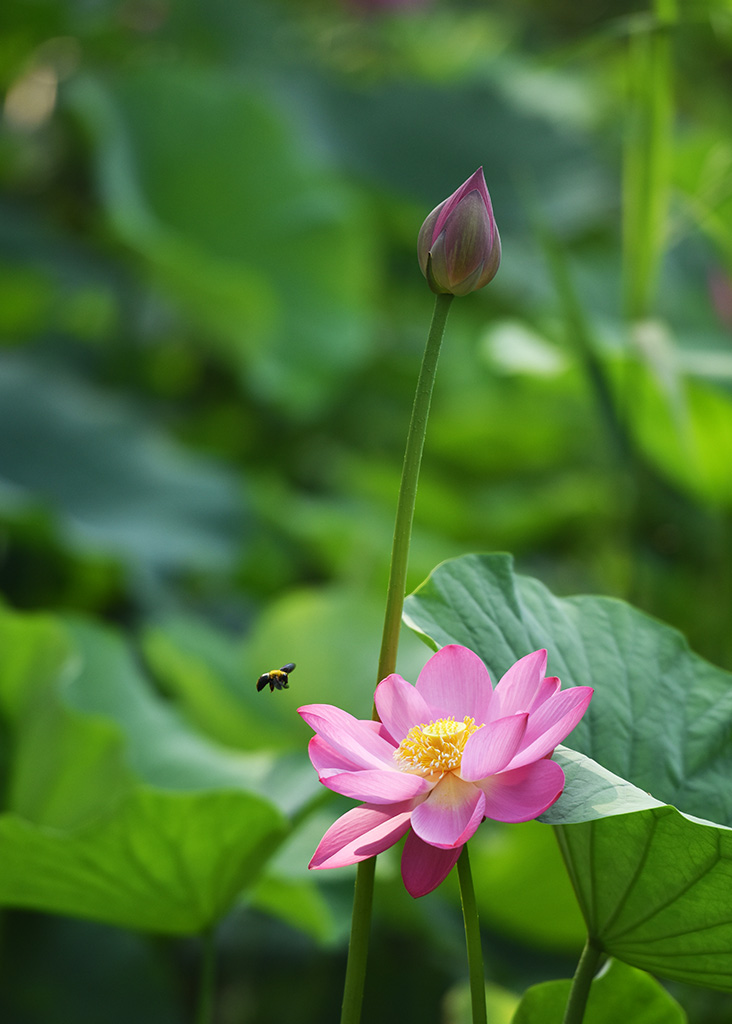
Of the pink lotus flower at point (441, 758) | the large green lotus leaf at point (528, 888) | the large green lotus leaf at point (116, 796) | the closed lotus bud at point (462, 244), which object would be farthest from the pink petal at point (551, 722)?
the large green lotus leaf at point (528, 888)

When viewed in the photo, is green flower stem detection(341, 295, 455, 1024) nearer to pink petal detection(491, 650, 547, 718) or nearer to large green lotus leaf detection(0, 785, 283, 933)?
pink petal detection(491, 650, 547, 718)

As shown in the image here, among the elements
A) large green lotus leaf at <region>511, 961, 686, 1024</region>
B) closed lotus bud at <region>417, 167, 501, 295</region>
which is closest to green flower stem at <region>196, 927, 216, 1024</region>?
large green lotus leaf at <region>511, 961, 686, 1024</region>

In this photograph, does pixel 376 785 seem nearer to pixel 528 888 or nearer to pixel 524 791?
pixel 524 791

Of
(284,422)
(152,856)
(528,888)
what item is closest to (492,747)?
(152,856)

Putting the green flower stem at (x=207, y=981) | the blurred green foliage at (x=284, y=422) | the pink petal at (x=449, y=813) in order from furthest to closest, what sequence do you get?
the blurred green foliage at (x=284, y=422) → the green flower stem at (x=207, y=981) → the pink petal at (x=449, y=813)

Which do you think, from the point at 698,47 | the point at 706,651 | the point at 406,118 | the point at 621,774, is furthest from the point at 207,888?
the point at 698,47

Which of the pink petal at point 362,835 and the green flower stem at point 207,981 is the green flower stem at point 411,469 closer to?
the pink petal at point 362,835

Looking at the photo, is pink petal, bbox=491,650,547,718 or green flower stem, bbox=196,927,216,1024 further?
green flower stem, bbox=196,927,216,1024
